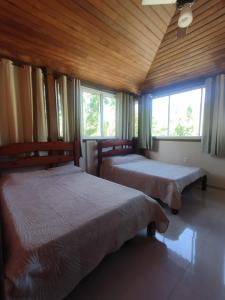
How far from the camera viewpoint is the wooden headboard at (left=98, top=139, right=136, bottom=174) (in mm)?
3332

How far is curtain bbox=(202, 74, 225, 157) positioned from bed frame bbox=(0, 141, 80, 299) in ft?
8.44

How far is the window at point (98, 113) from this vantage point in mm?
3326

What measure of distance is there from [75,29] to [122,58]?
955 millimetres

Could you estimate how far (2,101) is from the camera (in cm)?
216

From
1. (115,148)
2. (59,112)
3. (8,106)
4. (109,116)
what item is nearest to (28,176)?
(8,106)

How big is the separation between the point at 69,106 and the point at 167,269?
2.72 metres

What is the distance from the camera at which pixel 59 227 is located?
104 centimetres

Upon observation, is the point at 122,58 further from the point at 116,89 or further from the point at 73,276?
the point at 73,276

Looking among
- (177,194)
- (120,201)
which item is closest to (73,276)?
(120,201)

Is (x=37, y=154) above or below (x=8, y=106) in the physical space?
below

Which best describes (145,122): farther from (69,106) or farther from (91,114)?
(69,106)

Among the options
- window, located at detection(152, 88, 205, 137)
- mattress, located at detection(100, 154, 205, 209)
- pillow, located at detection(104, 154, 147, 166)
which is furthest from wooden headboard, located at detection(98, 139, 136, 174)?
window, located at detection(152, 88, 205, 137)

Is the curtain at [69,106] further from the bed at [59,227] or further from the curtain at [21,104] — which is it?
the bed at [59,227]

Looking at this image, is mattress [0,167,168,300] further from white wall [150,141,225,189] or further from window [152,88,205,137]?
window [152,88,205,137]
